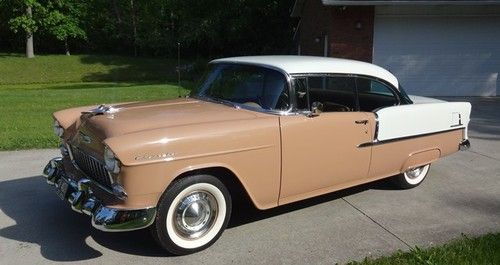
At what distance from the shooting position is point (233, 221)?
15.7ft

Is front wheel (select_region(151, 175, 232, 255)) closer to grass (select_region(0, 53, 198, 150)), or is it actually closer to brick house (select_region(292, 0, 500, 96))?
grass (select_region(0, 53, 198, 150))

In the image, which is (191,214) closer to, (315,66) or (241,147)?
(241,147)

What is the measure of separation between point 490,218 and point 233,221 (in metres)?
2.51

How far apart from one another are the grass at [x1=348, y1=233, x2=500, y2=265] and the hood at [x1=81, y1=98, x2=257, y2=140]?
64.0 inches

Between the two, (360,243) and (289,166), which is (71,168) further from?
(360,243)

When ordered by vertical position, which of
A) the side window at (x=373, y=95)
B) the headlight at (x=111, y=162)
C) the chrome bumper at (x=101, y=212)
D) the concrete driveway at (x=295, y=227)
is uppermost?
the side window at (x=373, y=95)

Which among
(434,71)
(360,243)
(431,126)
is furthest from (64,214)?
(434,71)

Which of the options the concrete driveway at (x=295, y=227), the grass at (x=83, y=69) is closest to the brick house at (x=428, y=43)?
the concrete driveway at (x=295, y=227)

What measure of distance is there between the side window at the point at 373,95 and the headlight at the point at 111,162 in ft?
8.93

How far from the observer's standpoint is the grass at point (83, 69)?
28.2 metres

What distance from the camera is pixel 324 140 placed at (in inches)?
182

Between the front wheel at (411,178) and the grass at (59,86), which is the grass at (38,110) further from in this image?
the front wheel at (411,178)

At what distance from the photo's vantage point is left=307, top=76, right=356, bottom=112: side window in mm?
4875

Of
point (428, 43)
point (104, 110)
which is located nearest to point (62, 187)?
point (104, 110)
